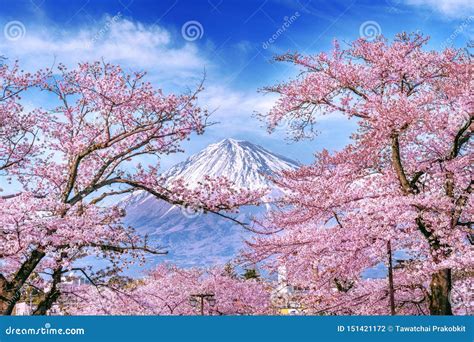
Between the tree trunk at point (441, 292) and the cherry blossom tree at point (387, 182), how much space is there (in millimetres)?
21

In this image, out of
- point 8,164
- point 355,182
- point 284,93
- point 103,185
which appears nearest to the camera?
point 103,185

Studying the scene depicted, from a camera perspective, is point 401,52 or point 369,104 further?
point 401,52

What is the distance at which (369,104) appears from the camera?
439 inches

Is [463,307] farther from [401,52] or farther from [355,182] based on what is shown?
[401,52]

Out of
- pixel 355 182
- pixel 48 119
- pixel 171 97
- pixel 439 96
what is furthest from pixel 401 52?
pixel 48 119

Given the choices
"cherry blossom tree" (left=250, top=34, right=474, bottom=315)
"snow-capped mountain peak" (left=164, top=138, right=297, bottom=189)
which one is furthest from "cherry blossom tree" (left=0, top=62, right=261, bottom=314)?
"snow-capped mountain peak" (left=164, top=138, right=297, bottom=189)

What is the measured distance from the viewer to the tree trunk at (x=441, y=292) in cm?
1098

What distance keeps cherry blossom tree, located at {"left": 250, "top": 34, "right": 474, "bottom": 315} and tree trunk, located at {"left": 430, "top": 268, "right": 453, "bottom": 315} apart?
2cm

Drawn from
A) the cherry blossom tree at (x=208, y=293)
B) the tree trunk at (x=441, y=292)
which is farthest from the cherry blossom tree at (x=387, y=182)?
the cherry blossom tree at (x=208, y=293)

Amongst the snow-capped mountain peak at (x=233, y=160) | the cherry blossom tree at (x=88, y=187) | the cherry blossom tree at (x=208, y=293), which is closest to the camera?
the cherry blossom tree at (x=88, y=187)

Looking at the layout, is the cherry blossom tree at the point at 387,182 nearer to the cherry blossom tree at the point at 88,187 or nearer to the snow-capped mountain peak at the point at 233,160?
the cherry blossom tree at the point at 88,187

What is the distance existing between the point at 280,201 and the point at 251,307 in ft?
30.7

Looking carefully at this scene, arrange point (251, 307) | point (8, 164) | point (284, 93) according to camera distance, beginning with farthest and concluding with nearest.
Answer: point (251, 307), point (284, 93), point (8, 164)

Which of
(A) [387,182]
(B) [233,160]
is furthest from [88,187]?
(B) [233,160]
